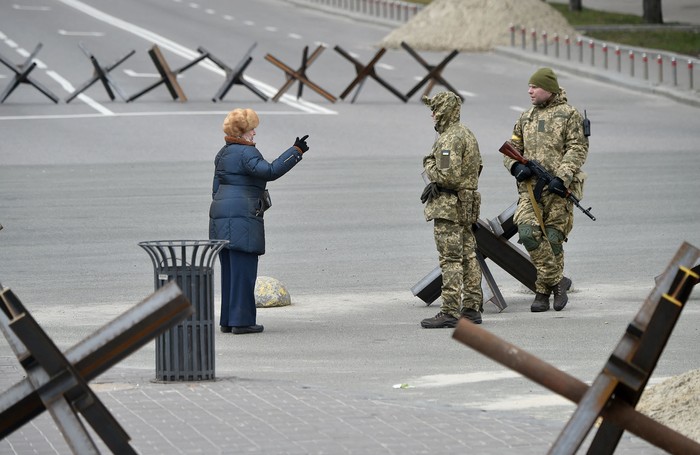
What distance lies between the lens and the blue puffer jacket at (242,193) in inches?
483

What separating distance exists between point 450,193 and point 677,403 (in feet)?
13.7

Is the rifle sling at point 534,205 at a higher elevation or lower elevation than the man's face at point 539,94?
lower

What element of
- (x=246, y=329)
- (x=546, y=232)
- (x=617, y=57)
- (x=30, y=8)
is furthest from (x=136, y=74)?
(x=246, y=329)

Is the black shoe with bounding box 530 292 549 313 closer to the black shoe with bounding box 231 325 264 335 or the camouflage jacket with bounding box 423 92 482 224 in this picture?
the camouflage jacket with bounding box 423 92 482 224

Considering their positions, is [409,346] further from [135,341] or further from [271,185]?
[271,185]

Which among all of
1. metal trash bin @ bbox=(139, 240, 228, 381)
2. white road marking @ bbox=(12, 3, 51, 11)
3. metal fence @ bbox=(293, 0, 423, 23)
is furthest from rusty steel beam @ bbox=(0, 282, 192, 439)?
white road marking @ bbox=(12, 3, 51, 11)

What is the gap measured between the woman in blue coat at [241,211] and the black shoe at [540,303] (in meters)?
2.24

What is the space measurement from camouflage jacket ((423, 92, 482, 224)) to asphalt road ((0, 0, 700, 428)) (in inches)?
35.4

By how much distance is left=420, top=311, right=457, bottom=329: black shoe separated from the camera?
1230 centimetres

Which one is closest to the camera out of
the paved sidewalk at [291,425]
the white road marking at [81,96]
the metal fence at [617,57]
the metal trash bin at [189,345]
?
the paved sidewalk at [291,425]

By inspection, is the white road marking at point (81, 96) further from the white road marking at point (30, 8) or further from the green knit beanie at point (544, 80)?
the green knit beanie at point (544, 80)

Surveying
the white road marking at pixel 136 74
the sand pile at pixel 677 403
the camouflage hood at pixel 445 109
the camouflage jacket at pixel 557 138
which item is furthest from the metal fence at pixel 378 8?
the sand pile at pixel 677 403

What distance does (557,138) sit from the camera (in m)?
13.0

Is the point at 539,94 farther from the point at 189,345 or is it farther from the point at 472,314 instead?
the point at 189,345
